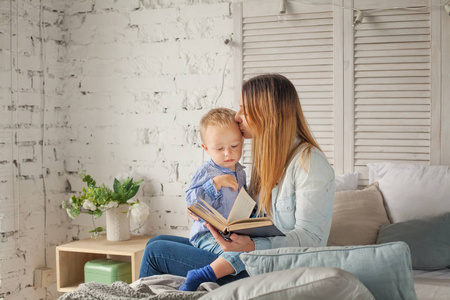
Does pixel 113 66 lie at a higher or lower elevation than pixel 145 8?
lower

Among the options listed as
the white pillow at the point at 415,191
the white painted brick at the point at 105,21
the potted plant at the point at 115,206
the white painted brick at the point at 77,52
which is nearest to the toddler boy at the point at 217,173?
the white pillow at the point at 415,191

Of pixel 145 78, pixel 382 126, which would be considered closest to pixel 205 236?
pixel 382 126

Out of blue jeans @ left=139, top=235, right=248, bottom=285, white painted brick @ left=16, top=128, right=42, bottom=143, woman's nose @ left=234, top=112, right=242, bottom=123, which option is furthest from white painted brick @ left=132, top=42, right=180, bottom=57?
blue jeans @ left=139, top=235, right=248, bottom=285

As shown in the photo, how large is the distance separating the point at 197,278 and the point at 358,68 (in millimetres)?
1745

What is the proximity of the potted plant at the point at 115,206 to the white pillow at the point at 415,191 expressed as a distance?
1.46 meters

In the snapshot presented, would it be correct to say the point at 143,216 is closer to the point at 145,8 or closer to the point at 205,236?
the point at 205,236

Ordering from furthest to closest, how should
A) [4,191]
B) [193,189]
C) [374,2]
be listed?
[4,191] → [374,2] → [193,189]

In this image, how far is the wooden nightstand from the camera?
2.97m

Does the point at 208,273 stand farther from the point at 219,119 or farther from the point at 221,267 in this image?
the point at 219,119

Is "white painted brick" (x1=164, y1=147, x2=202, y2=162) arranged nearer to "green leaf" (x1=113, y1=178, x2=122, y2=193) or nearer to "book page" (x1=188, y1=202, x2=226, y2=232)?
"green leaf" (x1=113, y1=178, x2=122, y2=193)

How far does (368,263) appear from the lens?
4.11 ft

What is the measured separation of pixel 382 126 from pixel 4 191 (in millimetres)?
2299

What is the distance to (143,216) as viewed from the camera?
3.16 metres

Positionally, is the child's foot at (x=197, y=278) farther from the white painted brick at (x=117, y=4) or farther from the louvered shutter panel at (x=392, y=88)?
the white painted brick at (x=117, y=4)
